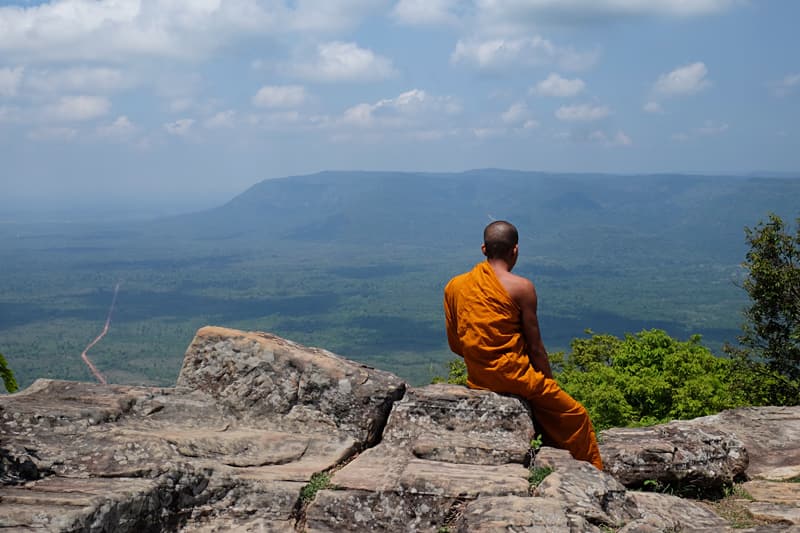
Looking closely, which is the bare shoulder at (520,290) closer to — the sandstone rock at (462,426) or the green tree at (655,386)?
the sandstone rock at (462,426)

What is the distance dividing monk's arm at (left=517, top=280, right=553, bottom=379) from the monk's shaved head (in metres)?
0.51

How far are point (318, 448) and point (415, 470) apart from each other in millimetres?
1379

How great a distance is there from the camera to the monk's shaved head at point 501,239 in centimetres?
779

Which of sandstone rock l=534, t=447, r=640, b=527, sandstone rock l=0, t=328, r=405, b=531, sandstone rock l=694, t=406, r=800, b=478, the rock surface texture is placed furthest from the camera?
sandstone rock l=694, t=406, r=800, b=478

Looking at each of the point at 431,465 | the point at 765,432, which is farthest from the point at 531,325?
the point at 765,432

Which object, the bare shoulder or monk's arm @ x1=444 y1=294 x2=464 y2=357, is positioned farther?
monk's arm @ x1=444 y1=294 x2=464 y2=357

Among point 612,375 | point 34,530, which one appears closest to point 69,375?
point 612,375

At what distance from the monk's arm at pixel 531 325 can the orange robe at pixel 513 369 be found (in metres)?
0.08

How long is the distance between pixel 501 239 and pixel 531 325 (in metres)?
1.11

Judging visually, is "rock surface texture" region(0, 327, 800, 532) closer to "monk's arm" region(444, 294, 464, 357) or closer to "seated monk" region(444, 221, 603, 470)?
"seated monk" region(444, 221, 603, 470)

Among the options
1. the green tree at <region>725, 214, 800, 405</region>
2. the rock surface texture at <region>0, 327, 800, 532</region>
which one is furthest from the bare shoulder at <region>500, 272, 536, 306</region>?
the green tree at <region>725, 214, 800, 405</region>

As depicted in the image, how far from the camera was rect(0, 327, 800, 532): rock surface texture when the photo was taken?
562 centimetres

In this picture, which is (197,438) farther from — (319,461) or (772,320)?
(772,320)

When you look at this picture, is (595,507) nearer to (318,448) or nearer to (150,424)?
(318,448)
